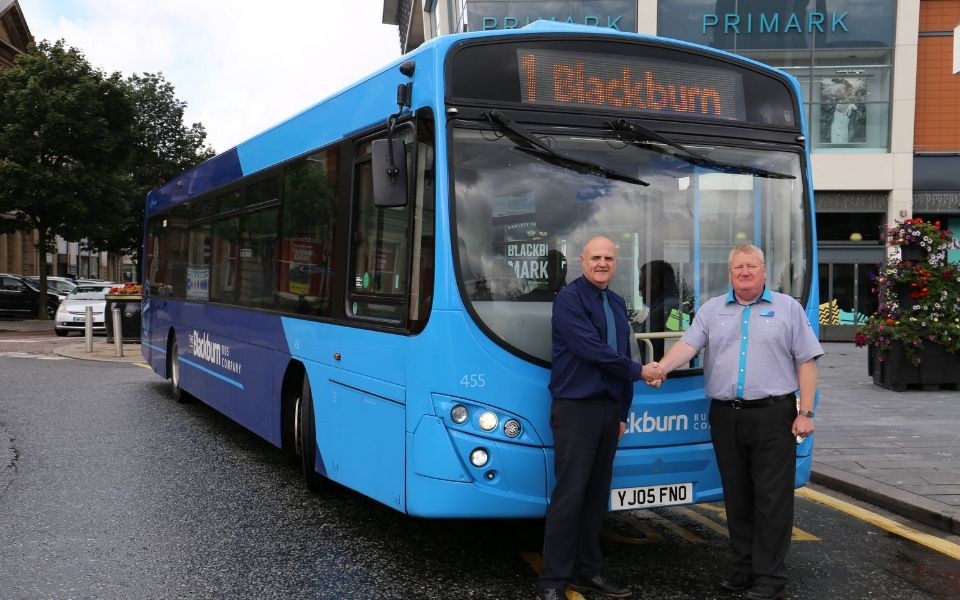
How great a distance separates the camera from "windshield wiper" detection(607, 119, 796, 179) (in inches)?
187

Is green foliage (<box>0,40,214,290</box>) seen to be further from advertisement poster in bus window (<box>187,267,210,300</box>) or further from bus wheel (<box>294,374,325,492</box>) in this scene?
bus wheel (<box>294,374,325,492</box>)

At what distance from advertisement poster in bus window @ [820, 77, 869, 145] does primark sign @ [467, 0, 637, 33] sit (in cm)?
519

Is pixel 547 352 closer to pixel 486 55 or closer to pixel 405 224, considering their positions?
pixel 405 224

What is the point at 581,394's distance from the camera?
13.8ft

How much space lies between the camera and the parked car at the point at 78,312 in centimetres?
2538

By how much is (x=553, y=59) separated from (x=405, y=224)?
113 cm

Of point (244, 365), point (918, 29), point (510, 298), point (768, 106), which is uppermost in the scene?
point (918, 29)

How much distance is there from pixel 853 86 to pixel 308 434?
21526mm

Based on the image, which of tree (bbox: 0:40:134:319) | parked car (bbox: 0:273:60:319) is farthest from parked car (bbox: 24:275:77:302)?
tree (bbox: 0:40:134:319)

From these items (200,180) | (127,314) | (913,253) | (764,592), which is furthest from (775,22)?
(764,592)

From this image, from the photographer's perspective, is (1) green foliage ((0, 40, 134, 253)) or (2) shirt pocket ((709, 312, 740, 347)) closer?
(2) shirt pocket ((709, 312, 740, 347))

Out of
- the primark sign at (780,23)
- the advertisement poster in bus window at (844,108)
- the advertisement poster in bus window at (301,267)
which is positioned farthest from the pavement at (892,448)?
the primark sign at (780,23)

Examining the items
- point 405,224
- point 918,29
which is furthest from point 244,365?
point 918,29

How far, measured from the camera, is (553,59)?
4.82m
